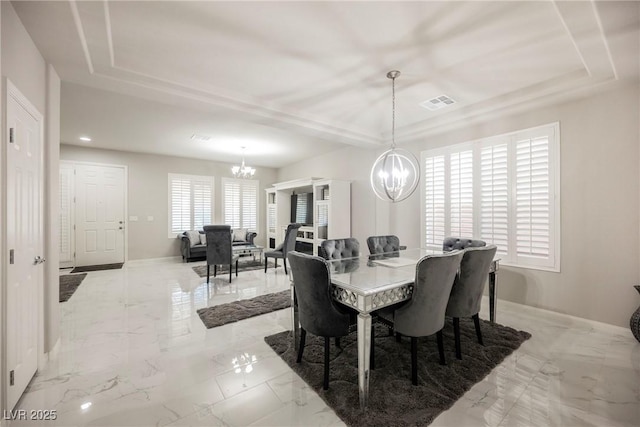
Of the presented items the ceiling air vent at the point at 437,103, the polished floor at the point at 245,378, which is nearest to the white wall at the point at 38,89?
the polished floor at the point at 245,378

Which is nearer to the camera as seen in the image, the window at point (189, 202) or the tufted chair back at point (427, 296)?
the tufted chair back at point (427, 296)

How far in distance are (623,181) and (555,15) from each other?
1.98 metres

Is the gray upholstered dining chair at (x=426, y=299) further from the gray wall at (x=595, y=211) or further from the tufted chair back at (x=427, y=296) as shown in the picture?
the gray wall at (x=595, y=211)

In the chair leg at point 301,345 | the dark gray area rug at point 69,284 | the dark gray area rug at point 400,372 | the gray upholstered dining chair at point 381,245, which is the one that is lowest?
the dark gray area rug at point 400,372

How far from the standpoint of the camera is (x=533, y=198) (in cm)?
329

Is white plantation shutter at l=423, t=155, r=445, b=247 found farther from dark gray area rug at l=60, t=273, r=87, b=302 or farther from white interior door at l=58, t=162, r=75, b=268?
white interior door at l=58, t=162, r=75, b=268

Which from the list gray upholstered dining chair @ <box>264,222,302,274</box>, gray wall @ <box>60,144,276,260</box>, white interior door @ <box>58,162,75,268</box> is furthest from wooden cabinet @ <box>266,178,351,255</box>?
white interior door @ <box>58,162,75,268</box>

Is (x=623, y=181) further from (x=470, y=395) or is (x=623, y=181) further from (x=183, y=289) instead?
(x=183, y=289)

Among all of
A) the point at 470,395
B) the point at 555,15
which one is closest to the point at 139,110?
the point at 555,15

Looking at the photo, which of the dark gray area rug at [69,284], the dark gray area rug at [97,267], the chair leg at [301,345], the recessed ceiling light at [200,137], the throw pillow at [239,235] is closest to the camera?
the chair leg at [301,345]

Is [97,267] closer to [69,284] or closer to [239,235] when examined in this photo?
[69,284]

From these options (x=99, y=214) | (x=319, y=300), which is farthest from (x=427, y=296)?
(x=99, y=214)

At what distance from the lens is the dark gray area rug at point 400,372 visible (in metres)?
1.67

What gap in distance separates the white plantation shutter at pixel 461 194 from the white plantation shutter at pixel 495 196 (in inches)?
6.2
